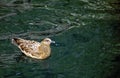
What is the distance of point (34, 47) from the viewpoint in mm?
15430

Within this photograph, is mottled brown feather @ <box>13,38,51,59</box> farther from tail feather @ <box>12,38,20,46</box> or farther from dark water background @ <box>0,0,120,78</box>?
dark water background @ <box>0,0,120,78</box>

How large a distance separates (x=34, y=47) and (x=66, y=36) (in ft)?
5.26

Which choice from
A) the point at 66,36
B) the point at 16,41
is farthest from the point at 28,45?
the point at 66,36

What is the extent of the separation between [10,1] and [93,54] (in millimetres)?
5169

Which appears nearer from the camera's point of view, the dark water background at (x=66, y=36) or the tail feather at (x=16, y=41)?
the dark water background at (x=66, y=36)

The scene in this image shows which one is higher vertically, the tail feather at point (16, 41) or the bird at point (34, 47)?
the tail feather at point (16, 41)

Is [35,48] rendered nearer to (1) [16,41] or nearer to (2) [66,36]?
(1) [16,41]

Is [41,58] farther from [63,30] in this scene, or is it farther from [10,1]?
[10,1]

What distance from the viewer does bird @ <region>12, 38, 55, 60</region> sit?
15.2 m

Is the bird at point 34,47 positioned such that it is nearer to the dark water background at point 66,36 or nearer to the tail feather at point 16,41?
the tail feather at point 16,41

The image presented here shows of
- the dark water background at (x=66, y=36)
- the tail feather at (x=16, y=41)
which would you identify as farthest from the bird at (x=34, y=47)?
the dark water background at (x=66, y=36)

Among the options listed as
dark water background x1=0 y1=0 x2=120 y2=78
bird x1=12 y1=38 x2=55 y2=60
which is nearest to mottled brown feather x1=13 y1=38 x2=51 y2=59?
bird x1=12 y1=38 x2=55 y2=60

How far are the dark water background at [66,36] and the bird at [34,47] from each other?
18 centimetres

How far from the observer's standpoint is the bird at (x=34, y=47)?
50.0ft
